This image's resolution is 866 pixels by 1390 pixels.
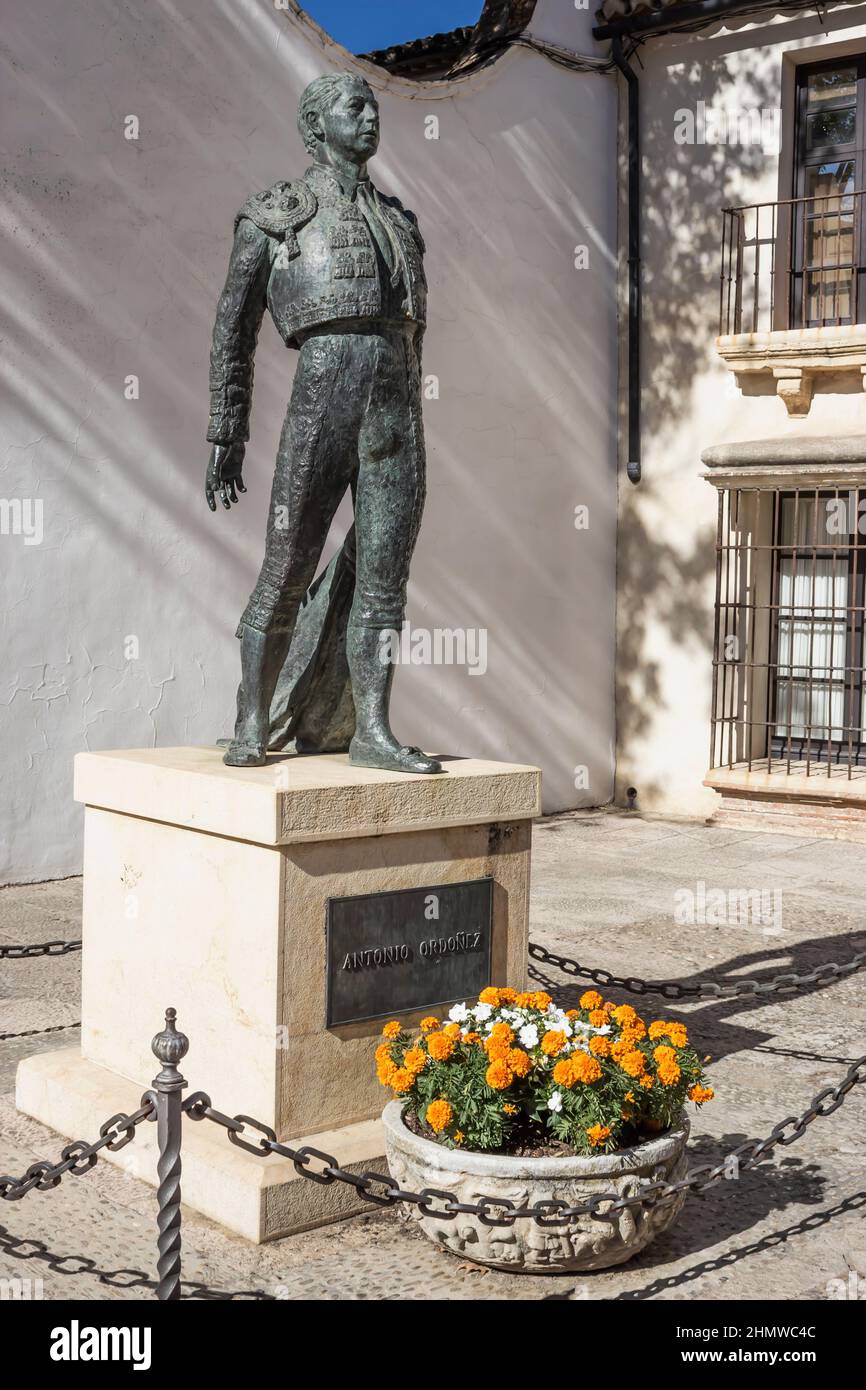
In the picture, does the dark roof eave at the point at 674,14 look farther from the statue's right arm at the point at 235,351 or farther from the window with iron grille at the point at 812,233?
the statue's right arm at the point at 235,351

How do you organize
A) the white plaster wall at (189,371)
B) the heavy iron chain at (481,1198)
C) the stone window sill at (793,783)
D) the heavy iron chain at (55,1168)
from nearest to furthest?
the heavy iron chain at (55,1168) < the heavy iron chain at (481,1198) < the white plaster wall at (189,371) < the stone window sill at (793,783)

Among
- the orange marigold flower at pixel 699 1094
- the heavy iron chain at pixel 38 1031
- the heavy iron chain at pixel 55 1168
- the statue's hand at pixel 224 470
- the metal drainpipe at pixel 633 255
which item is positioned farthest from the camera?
the metal drainpipe at pixel 633 255

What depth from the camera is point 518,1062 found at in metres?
3.41

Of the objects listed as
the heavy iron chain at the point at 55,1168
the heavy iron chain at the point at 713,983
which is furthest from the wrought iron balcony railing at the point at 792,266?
the heavy iron chain at the point at 55,1168

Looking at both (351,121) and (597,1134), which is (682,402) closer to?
(351,121)

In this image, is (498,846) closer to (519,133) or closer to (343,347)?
(343,347)

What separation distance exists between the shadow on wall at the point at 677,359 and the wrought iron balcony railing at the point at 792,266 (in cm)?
16

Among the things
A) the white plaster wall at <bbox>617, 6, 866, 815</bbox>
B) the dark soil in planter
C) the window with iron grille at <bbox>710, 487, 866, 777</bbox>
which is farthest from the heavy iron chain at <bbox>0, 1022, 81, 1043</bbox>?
the white plaster wall at <bbox>617, 6, 866, 815</bbox>

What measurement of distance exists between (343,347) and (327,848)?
4.84 ft

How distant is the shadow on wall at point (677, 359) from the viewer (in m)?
11.1

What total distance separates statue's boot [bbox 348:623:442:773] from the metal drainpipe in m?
7.49

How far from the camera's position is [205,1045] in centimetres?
410

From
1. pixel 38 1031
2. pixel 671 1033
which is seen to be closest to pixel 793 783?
pixel 38 1031

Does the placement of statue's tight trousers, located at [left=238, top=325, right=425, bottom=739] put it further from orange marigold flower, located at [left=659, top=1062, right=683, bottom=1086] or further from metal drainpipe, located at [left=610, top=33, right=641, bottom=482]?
metal drainpipe, located at [left=610, top=33, right=641, bottom=482]
